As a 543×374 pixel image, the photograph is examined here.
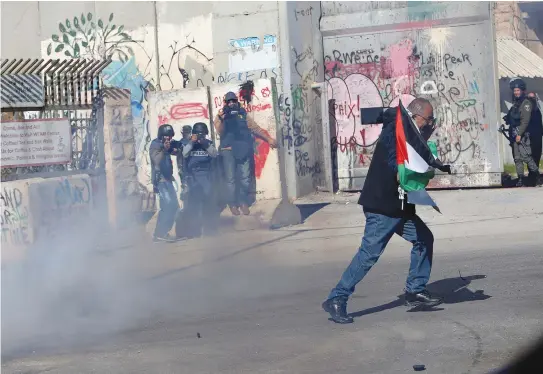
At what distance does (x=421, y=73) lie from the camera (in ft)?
52.8

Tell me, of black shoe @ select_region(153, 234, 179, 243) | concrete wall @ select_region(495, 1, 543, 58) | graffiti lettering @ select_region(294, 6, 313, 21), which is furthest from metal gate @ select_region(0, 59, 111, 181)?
concrete wall @ select_region(495, 1, 543, 58)

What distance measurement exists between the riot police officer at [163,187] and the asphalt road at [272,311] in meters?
1.27

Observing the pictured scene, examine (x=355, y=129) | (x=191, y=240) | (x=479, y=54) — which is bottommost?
(x=191, y=240)

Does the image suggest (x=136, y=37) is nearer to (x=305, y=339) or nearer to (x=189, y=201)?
(x=189, y=201)

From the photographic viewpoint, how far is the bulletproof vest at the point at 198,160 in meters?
13.7

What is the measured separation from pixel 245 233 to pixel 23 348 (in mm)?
6805

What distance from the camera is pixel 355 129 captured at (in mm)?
16797

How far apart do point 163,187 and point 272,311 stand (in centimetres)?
599

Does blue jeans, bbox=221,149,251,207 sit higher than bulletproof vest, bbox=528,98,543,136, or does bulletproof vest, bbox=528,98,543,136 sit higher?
bulletproof vest, bbox=528,98,543,136

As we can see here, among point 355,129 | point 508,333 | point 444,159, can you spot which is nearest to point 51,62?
point 355,129

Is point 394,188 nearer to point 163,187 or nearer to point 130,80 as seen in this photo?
point 163,187

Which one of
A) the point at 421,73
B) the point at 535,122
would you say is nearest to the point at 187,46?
the point at 421,73

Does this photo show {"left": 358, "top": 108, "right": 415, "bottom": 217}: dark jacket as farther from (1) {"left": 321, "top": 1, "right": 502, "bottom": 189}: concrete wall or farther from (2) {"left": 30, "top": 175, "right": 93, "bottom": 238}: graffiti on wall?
(1) {"left": 321, "top": 1, "right": 502, "bottom": 189}: concrete wall

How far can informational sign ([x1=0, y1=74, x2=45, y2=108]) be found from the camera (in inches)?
498
